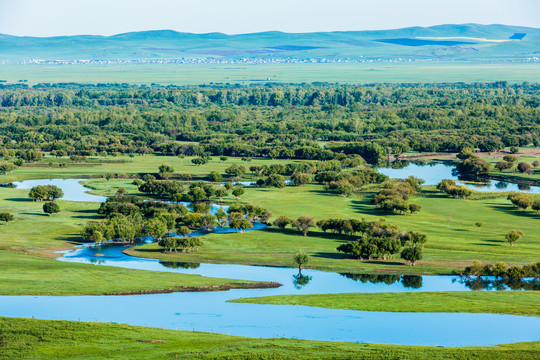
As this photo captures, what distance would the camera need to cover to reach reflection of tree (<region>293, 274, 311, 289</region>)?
60047 mm

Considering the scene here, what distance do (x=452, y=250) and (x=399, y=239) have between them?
478cm

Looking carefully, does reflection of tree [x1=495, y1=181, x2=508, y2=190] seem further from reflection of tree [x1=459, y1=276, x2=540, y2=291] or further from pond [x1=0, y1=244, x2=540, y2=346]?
pond [x1=0, y1=244, x2=540, y2=346]

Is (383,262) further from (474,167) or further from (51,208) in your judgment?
(474,167)

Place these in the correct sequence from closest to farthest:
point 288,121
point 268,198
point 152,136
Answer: point 268,198
point 152,136
point 288,121

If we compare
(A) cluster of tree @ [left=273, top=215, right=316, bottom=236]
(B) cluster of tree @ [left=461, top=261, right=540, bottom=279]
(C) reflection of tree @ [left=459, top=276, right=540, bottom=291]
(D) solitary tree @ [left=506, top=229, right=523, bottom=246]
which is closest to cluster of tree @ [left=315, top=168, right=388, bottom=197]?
(A) cluster of tree @ [left=273, top=215, right=316, bottom=236]

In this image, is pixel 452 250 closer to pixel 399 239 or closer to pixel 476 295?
pixel 399 239

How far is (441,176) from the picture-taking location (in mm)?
115375

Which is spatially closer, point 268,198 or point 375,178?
point 268,198

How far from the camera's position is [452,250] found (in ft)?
224

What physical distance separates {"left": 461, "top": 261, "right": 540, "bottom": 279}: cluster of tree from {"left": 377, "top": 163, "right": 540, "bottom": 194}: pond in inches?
1679

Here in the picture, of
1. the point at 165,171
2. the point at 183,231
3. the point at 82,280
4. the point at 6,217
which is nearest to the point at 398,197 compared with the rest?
the point at 183,231

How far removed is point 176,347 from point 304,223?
104 ft

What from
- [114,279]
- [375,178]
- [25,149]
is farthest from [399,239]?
[25,149]

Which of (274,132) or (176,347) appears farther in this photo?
(274,132)
